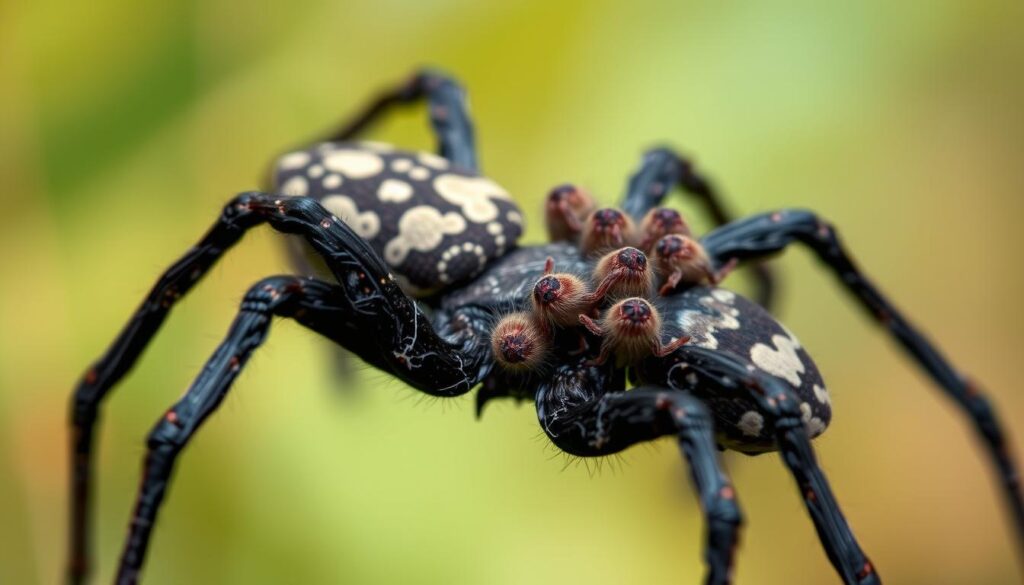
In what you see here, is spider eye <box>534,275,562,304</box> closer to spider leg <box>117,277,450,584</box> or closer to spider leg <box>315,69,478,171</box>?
spider leg <box>117,277,450,584</box>

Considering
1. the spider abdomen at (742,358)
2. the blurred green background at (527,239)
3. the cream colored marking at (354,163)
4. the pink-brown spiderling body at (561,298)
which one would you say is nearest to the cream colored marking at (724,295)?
the spider abdomen at (742,358)

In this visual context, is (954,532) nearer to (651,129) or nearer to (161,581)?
(651,129)

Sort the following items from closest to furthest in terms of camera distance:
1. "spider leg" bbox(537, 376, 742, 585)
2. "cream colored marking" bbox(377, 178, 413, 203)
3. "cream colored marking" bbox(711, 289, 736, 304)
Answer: "spider leg" bbox(537, 376, 742, 585) < "cream colored marking" bbox(711, 289, 736, 304) < "cream colored marking" bbox(377, 178, 413, 203)

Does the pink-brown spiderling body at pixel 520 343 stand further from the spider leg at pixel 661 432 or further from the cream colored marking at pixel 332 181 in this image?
the cream colored marking at pixel 332 181

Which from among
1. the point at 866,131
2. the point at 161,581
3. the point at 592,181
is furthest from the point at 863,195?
the point at 161,581

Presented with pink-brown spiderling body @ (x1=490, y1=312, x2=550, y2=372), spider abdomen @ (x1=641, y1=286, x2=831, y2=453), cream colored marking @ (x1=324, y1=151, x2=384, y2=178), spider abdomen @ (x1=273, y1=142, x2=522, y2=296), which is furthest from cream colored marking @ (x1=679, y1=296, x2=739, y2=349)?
cream colored marking @ (x1=324, y1=151, x2=384, y2=178)

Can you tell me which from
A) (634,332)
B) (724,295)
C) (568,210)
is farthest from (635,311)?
(568,210)

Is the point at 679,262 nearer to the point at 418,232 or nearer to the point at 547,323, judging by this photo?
the point at 547,323
